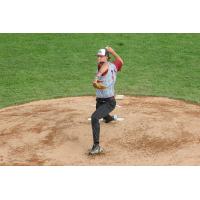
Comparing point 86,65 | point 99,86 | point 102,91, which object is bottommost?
point 86,65

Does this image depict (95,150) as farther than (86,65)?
No

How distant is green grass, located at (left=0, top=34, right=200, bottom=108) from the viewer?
18.6 m

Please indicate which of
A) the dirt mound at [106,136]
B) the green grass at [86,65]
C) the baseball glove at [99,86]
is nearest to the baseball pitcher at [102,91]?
the baseball glove at [99,86]

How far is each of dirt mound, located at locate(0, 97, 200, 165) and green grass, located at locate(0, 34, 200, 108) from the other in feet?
8.24

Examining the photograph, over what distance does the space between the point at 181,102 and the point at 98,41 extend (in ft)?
31.7

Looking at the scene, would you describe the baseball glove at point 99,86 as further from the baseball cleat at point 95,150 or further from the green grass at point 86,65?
the green grass at point 86,65

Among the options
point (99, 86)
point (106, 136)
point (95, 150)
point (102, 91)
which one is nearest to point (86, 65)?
point (106, 136)

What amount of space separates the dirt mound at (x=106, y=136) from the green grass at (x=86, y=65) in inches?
98.8

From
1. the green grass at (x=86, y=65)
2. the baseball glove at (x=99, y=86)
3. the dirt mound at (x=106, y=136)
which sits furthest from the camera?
the green grass at (x=86, y=65)

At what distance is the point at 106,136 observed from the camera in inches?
507

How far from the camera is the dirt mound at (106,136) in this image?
11.7 metres

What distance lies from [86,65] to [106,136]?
9.76 m

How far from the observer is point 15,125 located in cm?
1402

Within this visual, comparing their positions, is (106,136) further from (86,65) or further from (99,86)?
(86,65)
